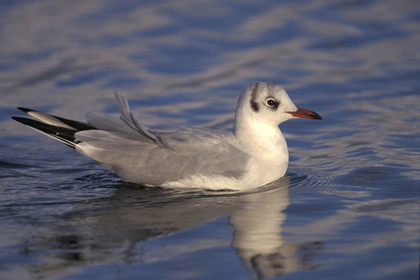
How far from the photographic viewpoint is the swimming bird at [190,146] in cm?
733

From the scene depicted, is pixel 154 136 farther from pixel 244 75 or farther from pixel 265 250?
pixel 244 75

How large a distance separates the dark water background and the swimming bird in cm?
16

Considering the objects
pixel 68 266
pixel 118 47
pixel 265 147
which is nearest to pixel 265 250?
pixel 68 266

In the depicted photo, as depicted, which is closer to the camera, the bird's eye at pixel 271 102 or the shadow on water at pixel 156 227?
the shadow on water at pixel 156 227

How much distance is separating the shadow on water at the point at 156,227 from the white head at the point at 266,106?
2.16ft

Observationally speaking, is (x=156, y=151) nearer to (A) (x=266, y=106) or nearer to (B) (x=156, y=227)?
(A) (x=266, y=106)

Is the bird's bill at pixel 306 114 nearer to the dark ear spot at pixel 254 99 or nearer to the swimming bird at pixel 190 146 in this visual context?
the swimming bird at pixel 190 146

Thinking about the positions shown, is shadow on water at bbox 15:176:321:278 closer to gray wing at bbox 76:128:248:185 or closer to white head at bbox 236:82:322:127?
gray wing at bbox 76:128:248:185

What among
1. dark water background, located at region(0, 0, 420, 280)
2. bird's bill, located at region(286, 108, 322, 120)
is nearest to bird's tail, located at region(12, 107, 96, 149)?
dark water background, located at region(0, 0, 420, 280)

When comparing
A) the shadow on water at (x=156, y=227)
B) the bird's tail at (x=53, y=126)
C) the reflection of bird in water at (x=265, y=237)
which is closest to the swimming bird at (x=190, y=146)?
the bird's tail at (x=53, y=126)

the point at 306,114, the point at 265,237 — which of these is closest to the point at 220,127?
the point at 306,114

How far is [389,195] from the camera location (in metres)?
6.93

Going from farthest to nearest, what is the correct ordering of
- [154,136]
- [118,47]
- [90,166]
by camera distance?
[118,47] → [90,166] → [154,136]

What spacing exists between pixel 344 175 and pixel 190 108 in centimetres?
310
